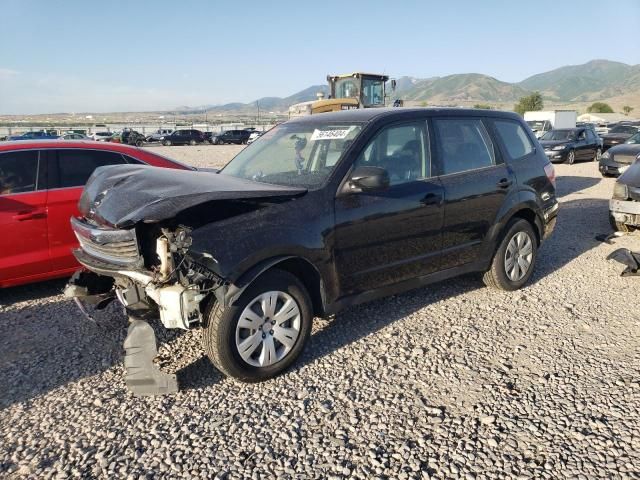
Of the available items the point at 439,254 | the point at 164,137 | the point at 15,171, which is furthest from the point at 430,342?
the point at 164,137

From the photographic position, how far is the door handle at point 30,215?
4.75 meters

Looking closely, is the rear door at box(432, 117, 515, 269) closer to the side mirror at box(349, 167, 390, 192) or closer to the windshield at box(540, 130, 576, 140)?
the side mirror at box(349, 167, 390, 192)

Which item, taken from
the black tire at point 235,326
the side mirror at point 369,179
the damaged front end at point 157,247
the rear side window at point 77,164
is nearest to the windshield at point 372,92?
the rear side window at point 77,164

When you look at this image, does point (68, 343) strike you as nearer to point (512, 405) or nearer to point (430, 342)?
point (430, 342)

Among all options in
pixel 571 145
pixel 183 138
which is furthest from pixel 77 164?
pixel 183 138

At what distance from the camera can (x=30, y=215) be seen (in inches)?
189

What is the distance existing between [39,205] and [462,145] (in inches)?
166

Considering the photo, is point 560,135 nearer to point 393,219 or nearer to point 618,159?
point 618,159

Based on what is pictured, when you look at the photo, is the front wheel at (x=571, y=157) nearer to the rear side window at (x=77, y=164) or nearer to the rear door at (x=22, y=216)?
the rear side window at (x=77, y=164)

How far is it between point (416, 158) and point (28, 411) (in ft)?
11.5

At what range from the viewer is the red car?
15.6 feet

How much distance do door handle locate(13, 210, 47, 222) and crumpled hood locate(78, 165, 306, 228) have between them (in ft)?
4.39

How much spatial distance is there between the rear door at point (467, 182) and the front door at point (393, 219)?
16 centimetres

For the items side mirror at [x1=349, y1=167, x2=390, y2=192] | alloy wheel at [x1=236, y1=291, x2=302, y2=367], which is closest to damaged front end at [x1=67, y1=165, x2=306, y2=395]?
alloy wheel at [x1=236, y1=291, x2=302, y2=367]
